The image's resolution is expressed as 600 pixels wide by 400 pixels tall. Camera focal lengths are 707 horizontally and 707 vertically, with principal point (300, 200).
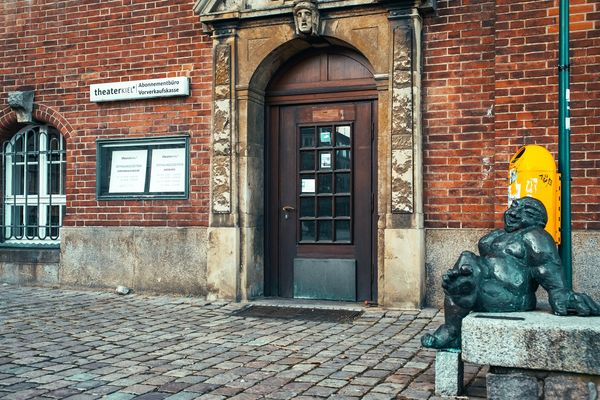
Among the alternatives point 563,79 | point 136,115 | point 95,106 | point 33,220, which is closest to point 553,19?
point 563,79

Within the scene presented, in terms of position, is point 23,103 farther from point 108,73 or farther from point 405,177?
point 405,177

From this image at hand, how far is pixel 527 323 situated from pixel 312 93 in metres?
5.71

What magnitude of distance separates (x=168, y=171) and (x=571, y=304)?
648 cm

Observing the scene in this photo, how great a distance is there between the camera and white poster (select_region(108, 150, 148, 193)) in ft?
32.4

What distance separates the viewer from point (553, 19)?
770 centimetres

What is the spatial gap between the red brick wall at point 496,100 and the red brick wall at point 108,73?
3.08 meters

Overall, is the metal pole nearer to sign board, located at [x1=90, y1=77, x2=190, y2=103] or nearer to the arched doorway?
the arched doorway

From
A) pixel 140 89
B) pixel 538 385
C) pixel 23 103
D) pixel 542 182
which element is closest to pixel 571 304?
pixel 538 385

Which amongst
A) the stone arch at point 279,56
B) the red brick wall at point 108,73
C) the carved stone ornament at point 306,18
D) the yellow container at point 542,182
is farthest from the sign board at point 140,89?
the yellow container at point 542,182

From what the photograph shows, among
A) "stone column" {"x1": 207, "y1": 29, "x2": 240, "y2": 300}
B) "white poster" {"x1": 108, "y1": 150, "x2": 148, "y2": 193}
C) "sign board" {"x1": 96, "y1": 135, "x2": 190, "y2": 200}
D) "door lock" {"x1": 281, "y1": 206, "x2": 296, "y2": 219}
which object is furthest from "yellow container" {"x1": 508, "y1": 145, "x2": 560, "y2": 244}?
"white poster" {"x1": 108, "y1": 150, "x2": 148, "y2": 193}

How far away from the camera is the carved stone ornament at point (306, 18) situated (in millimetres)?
8562

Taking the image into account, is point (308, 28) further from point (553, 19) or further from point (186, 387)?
point (186, 387)

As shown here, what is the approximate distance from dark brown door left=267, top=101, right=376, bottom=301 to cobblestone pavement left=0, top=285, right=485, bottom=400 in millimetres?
904

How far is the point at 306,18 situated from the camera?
28.1 feet
